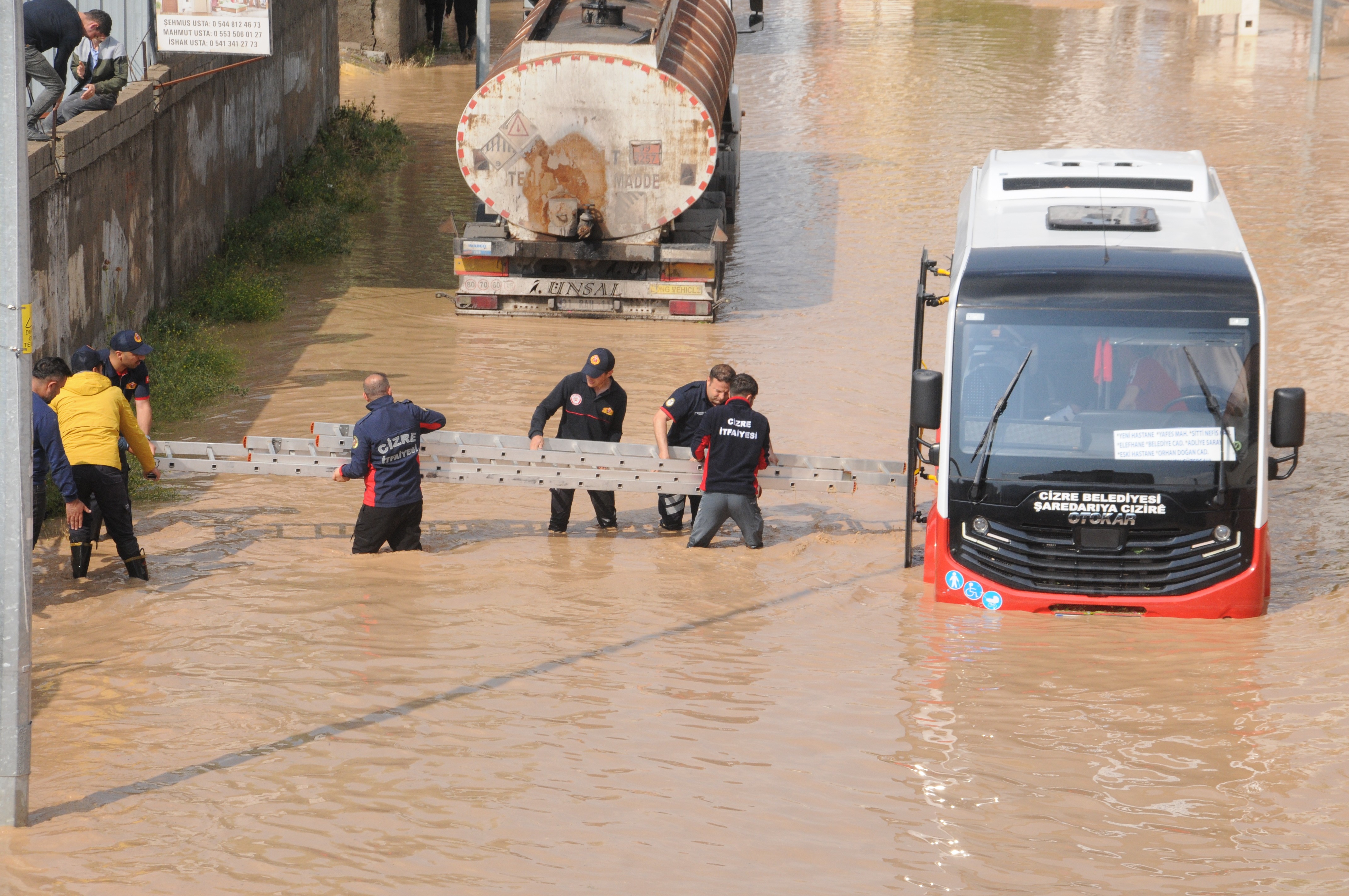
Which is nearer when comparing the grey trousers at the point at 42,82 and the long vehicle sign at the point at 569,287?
the grey trousers at the point at 42,82

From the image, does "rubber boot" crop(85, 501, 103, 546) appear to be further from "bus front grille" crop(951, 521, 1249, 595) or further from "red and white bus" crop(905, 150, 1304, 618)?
"bus front grille" crop(951, 521, 1249, 595)

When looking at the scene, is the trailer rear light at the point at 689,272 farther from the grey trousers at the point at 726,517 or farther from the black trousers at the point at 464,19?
the black trousers at the point at 464,19

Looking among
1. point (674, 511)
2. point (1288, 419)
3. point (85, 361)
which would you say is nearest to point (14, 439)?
point (85, 361)

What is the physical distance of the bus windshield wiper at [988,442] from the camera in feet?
28.9

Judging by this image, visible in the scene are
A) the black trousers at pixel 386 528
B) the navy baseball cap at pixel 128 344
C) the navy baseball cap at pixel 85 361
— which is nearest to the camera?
the navy baseball cap at pixel 85 361

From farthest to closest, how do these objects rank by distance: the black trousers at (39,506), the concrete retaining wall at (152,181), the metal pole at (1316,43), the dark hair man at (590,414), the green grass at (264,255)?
1. the metal pole at (1316,43)
2. the green grass at (264,255)
3. the concrete retaining wall at (152,181)
4. the dark hair man at (590,414)
5. the black trousers at (39,506)

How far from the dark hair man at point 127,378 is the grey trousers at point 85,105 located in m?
3.61

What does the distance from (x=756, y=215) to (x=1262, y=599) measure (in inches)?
532

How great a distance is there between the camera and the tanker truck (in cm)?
1568

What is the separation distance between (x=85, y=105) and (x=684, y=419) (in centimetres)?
675

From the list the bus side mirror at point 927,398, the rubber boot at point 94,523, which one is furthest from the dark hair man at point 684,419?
the rubber boot at point 94,523

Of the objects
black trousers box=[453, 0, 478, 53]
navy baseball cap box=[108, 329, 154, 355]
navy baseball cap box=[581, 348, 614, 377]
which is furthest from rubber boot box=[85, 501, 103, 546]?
black trousers box=[453, 0, 478, 53]

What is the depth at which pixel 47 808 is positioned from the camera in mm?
6355

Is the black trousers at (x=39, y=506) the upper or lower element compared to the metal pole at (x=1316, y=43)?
lower
